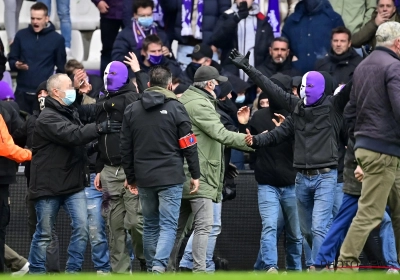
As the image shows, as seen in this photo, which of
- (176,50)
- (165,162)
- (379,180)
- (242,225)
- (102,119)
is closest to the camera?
(379,180)

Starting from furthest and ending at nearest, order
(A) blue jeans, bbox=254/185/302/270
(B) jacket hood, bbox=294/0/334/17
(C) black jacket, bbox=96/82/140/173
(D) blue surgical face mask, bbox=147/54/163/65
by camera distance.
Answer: (B) jacket hood, bbox=294/0/334/17
(D) blue surgical face mask, bbox=147/54/163/65
(A) blue jeans, bbox=254/185/302/270
(C) black jacket, bbox=96/82/140/173

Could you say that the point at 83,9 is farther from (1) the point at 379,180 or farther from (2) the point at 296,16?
(1) the point at 379,180

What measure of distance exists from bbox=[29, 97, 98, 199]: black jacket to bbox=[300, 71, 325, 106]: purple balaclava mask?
224 cm

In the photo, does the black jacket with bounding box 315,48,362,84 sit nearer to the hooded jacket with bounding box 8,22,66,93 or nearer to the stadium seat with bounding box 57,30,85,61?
the hooded jacket with bounding box 8,22,66,93

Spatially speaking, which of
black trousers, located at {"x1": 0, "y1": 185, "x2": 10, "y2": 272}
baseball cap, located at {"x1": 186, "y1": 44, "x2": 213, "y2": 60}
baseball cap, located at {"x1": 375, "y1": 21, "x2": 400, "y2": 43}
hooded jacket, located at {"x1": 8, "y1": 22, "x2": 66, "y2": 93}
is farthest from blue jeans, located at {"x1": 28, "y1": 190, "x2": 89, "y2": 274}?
hooded jacket, located at {"x1": 8, "y1": 22, "x2": 66, "y2": 93}

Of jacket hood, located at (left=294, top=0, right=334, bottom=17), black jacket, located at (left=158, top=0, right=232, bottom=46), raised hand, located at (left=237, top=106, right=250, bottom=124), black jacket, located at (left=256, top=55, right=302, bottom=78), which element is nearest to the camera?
raised hand, located at (left=237, top=106, right=250, bottom=124)

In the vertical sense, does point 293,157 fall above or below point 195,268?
above

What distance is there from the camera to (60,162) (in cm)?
1324

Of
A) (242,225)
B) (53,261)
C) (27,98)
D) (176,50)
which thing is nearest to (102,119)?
(53,261)

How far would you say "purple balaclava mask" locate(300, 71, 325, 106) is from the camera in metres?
13.2

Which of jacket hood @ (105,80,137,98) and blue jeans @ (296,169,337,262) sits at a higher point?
jacket hood @ (105,80,137,98)

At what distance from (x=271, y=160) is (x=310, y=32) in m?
4.17

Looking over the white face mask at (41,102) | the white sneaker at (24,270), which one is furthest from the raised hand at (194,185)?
the white sneaker at (24,270)

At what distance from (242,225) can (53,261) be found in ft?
8.44
